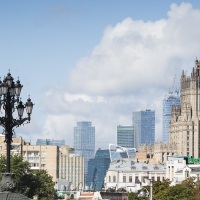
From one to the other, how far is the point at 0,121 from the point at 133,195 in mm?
116462

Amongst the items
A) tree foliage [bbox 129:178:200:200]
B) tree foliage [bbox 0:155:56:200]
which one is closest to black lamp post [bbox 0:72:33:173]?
tree foliage [bbox 129:178:200:200]

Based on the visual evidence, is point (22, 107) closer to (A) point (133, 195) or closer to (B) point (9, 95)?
(B) point (9, 95)

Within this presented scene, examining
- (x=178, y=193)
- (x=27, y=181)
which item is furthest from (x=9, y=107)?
(x=27, y=181)

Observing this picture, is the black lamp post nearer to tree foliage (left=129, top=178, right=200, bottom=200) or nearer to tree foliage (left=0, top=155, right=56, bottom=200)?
tree foliage (left=129, top=178, right=200, bottom=200)

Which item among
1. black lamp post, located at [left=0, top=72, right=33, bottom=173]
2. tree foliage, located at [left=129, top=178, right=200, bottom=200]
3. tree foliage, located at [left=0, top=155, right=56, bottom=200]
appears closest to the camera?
black lamp post, located at [left=0, top=72, right=33, bottom=173]

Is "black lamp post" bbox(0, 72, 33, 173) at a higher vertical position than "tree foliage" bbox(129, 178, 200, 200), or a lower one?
higher

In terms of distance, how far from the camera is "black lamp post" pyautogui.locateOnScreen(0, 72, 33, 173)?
180 feet

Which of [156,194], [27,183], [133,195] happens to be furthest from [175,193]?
[27,183]

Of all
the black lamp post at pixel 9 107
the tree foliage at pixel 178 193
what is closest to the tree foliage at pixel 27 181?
the tree foliage at pixel 178 193

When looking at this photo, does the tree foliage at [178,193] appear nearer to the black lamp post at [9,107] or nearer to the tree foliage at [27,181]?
the tree foliage at [27,181]

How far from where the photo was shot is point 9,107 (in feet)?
182

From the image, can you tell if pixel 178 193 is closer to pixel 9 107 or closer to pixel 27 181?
pixel 27 181

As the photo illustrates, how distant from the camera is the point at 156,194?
159 meters

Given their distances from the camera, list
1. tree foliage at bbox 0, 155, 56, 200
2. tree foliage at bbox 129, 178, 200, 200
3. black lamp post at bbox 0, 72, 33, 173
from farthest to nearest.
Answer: tree foliage at bbox 0, 155, 56, 200, tree foliage at bbox 129, 178, 200, 200, black lamp post at bbox 0, 72, 33, 173
